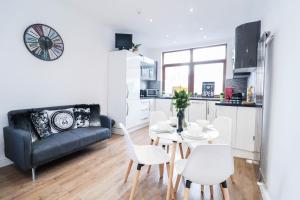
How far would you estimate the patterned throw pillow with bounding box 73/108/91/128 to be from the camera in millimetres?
3102

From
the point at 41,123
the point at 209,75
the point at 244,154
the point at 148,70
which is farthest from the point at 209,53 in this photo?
the point at 41,123

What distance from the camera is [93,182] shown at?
2037 millimetres

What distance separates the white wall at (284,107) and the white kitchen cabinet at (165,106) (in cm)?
321

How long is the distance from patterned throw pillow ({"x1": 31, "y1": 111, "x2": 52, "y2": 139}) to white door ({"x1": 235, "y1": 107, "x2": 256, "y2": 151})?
3221 mm

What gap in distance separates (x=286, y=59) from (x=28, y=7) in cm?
352

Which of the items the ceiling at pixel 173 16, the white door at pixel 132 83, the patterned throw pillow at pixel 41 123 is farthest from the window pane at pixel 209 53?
the patterned throw pillow at pixel 41 123

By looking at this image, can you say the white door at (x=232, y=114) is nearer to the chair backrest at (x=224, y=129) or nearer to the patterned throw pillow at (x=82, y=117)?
the chair backrest at (x=224, y=129)

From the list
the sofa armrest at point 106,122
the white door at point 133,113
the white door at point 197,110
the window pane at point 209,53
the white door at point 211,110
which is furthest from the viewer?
the window pane at point 209,53

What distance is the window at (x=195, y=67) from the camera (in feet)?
16.5

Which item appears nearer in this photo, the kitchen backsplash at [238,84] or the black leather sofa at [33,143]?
the black leather sofa at [33,143]

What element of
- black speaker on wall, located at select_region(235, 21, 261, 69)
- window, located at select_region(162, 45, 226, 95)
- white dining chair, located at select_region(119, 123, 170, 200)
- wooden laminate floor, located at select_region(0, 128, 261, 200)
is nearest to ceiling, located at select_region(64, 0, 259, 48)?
black speaker on wall, located at select_region(235, 21, 261, 69)

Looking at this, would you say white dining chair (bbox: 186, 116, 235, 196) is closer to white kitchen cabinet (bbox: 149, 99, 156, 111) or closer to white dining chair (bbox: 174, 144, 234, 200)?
white dining chair (bbox: 174, 144, 234, 200)

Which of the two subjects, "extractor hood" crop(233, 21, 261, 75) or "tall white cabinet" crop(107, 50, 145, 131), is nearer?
"extractor hood" crop(233, 21, 261, 75)

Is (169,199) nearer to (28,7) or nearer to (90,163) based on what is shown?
(90,163)
